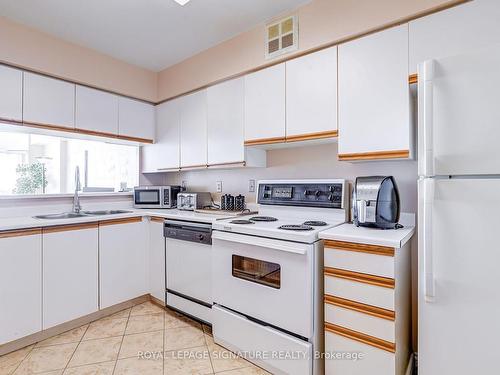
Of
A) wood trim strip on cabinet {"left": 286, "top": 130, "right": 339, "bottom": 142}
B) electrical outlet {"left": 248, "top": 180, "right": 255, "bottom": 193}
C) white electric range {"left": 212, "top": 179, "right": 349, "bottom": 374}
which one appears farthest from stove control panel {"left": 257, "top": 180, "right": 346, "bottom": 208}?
wood trim strip on cabinet {"left": 286, "top": 130, "right": 339, "bottom": 142}

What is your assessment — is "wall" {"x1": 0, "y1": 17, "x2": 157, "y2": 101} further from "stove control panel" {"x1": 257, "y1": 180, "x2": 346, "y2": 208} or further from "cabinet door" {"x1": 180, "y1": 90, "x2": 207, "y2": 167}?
"stove control panel" {"x1": 257, "y1": 180, "x2": 346, "y2": 208}

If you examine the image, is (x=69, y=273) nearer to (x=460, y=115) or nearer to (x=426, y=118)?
(x=426, y=118)

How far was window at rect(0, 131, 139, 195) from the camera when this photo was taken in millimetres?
2537

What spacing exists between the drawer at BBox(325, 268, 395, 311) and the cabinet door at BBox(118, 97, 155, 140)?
2486 millimetres

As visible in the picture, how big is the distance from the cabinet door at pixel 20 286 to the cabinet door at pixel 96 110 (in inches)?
45.2

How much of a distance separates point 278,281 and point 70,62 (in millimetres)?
2588

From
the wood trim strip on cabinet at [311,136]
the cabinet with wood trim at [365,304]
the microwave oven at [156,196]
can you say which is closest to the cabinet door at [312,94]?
the wood trim strip on cabinet at [311,136]

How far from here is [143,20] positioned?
7.18 ft

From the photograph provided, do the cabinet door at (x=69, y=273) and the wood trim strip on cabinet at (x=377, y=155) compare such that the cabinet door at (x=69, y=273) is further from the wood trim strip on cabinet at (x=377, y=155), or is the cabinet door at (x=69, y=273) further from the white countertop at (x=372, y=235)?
the wood trim strip on cabinet at (x=377, y=155)

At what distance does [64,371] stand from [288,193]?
1882 mm

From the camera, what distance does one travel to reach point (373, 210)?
63.3 inches

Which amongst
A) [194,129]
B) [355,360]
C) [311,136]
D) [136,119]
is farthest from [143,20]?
[355,360]

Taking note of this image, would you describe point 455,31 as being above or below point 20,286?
above

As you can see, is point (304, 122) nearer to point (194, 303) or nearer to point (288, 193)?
point (288, 193)
